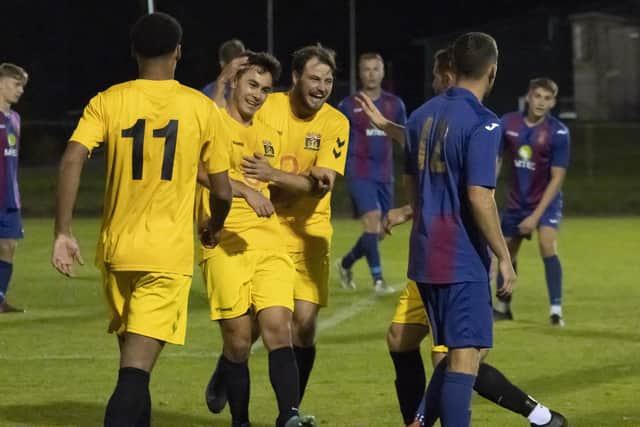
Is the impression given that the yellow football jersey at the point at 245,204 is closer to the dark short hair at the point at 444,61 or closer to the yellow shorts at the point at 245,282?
the yellow shorts at the point at 245,282

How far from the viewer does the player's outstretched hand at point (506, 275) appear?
6629mm

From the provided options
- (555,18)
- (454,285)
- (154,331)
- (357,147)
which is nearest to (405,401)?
(454,285)

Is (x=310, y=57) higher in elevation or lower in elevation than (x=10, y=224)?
higher

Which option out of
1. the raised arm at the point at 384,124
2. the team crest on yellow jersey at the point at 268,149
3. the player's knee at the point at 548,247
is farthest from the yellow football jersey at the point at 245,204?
the player's knee at the point at 548,247

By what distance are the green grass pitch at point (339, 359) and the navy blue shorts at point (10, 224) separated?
74 centimetres

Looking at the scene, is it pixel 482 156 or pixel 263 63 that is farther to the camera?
pixel 263 63

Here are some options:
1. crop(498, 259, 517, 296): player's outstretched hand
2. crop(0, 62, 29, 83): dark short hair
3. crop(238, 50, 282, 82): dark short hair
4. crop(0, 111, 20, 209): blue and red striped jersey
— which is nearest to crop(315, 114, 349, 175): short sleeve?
crop(238, 50, 282, 82): dark short hair

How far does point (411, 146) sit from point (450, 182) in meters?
0.31

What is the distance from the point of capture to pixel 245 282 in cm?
766

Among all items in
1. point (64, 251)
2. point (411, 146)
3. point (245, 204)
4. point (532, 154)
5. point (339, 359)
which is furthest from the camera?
point (532, 154)

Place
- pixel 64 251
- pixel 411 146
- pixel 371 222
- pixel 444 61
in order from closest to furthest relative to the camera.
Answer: pixel 64 251 < pixel 411 146 < pixel 444 61 < pixel 371 222

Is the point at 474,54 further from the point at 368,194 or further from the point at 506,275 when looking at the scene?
the point at 368,194

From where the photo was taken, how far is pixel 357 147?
1557cm

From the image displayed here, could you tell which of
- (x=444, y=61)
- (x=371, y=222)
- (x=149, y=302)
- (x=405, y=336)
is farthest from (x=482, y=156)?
(x=371, y=222)
